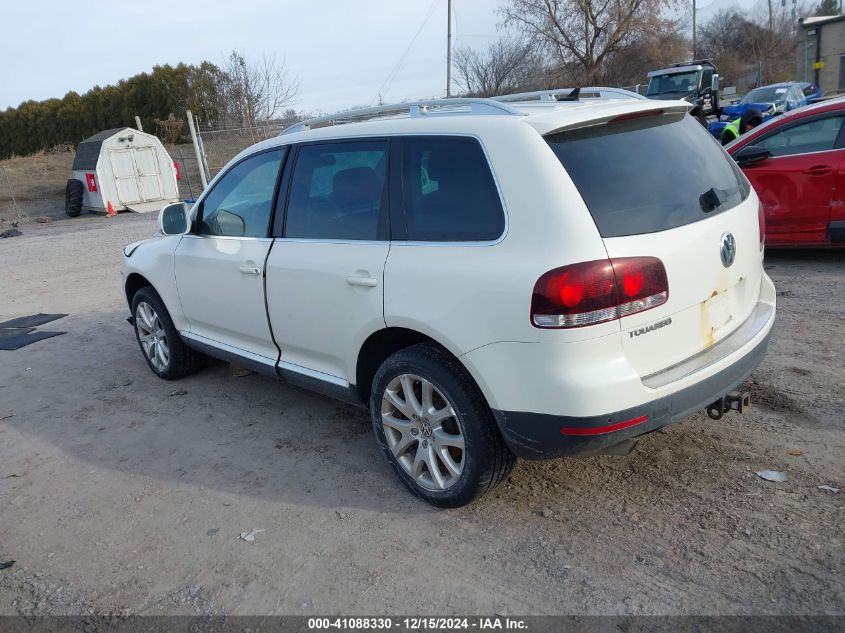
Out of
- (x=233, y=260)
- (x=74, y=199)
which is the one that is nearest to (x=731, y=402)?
(x=233, y=260)

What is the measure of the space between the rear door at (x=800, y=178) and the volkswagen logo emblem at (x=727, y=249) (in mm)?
4535

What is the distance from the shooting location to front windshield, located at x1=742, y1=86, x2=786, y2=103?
73.6 ft

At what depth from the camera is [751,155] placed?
289 inches

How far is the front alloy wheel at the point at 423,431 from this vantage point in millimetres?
3289

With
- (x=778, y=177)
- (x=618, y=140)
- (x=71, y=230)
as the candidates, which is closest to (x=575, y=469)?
(x=618, y=140)

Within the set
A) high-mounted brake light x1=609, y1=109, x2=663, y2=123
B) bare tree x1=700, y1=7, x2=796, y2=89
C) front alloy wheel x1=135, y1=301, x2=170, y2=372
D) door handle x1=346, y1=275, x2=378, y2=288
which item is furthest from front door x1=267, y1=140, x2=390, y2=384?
bare tree x1=700, y1=7, x2=796, y2=89

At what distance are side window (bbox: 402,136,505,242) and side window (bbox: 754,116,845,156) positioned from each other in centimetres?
546

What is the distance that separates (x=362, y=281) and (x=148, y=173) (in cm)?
2014

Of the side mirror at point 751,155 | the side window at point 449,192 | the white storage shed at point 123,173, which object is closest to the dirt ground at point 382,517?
the side window at point 449,192

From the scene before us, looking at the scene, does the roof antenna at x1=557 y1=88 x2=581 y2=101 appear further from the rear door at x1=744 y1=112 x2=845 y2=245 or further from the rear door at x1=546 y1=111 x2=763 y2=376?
the rear door at x1=744 y1=112 x2=845 y2=245

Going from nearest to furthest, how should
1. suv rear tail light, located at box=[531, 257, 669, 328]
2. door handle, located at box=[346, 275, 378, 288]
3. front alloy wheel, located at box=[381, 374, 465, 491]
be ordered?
suv rear tail light, located at box=[531, 257, 669, 328] < front alloy wheel, located at box=[381, 374, 465, 491] < door handle, located at box=[346, 275, 378, 288]

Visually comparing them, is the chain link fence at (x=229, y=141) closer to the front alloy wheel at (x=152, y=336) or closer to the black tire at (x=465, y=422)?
the front alloy wheel at (x=152, y=336)

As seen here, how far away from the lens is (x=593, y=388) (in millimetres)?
2758

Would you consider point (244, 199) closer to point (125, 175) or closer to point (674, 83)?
point (125, 175)
